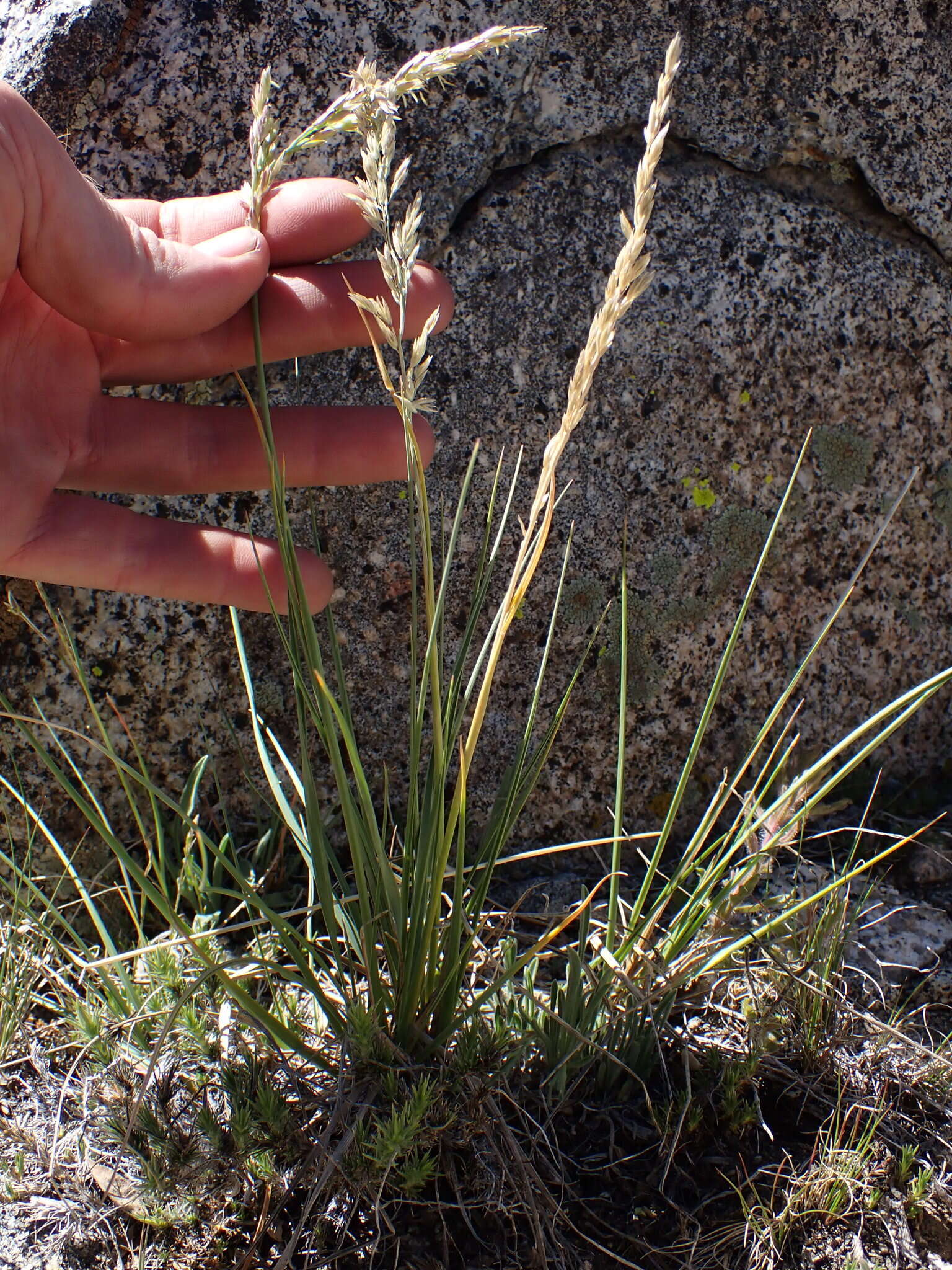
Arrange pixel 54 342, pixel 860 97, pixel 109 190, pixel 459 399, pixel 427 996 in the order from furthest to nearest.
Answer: pixel 860 97, pixel 459 399, pixel 109 190, pixel 54 342, pixel 427 996

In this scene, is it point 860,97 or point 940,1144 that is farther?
point 860,97

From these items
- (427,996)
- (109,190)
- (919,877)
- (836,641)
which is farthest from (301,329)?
(919,877)

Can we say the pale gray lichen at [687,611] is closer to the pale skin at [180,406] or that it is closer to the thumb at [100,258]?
the pale skin at [180,406]

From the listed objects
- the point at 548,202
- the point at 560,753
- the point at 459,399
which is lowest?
the point at 560,753

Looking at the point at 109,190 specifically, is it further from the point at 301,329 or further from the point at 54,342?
the point at 301,329

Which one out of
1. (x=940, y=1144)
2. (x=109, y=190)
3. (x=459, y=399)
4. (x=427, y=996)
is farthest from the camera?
(x=459, y=399)

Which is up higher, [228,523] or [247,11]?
[247,11]

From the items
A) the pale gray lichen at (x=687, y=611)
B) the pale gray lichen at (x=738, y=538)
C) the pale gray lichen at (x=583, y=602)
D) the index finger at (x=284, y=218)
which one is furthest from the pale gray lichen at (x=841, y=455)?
the index finger at (x=284, y=218)

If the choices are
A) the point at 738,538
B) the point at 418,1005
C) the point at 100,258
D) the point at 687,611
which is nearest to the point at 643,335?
the point at 738,538
